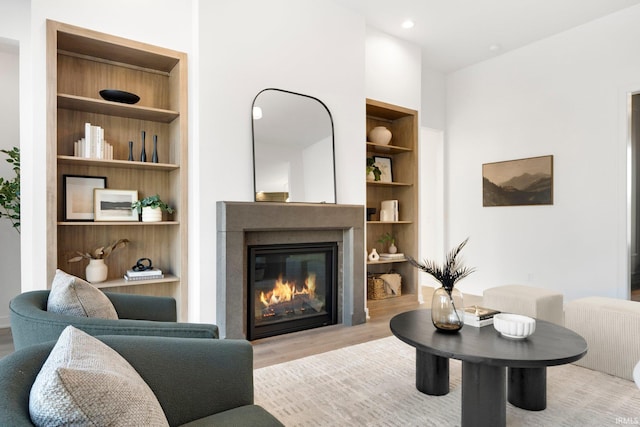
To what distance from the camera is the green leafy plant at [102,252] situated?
9.95 ft

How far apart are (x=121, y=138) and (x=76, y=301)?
2.11m

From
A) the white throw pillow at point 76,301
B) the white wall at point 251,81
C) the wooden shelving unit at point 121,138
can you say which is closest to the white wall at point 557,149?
the white wall at point 251,81

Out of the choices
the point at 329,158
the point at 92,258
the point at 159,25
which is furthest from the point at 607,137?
the point at 92,258

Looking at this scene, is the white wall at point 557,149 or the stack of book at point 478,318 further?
the white wall at point 557,149

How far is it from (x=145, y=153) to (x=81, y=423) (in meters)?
2.99

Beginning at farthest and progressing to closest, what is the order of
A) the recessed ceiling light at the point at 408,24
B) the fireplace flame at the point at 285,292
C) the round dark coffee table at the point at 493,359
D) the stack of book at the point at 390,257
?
the stack of book at the point at 390,257
the recessed ceiling light at the point at 408,24
the fireplace flame at the point at 285,292
the round dark coffee table at the point at 493,359

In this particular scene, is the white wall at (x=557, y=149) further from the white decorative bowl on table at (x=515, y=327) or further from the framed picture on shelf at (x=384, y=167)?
the white decorative bowl on table at (x=515, y=327)

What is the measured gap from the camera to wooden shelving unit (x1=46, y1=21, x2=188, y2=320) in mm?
2832

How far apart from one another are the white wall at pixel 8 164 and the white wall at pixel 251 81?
7.15 feet

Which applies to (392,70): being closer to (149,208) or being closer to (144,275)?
(149,208)

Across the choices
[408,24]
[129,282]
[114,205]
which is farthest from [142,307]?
[408,24]

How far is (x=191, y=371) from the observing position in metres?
1.31

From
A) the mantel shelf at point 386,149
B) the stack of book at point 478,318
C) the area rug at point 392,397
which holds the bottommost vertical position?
the area rug at point 392,397

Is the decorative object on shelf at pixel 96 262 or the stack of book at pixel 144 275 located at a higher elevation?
the decorative object on shelf at pixel 96 262
